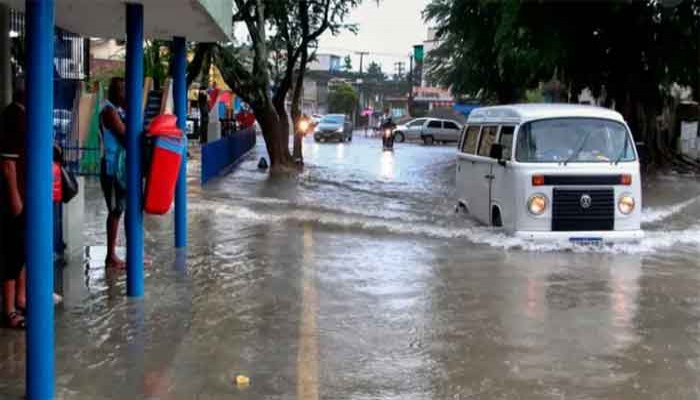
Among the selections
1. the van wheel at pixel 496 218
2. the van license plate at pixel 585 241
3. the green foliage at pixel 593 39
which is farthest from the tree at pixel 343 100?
the van license plate at pixel 585 241

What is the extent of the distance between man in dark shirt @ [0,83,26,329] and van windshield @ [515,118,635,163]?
6984mm

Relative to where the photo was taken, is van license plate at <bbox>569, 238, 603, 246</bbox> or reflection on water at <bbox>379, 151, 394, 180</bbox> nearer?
van license plate at <bbox>569, 238, 603, 246</bbox>

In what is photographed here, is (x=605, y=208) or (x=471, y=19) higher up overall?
(x=471, y=19)

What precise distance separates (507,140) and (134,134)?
603cm

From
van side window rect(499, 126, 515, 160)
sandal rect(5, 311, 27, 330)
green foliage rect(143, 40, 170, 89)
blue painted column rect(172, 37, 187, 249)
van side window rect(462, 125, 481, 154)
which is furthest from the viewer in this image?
green foliage rect(143, 40, 170, 89)

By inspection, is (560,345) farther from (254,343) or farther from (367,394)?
(254,343)

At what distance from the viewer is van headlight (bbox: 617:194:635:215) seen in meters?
11.3

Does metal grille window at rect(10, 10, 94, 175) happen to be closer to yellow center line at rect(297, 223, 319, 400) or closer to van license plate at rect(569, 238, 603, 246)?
yellow center line at rect(297, 223, 319, 400)

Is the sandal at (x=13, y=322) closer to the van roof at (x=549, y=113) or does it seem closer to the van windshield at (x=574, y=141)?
the van windshield at (x=574, y=141)

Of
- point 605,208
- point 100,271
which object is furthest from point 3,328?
point 605,208

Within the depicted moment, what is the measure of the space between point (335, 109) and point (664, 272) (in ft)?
300

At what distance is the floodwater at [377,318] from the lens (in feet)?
18.9

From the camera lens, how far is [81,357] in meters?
6.11

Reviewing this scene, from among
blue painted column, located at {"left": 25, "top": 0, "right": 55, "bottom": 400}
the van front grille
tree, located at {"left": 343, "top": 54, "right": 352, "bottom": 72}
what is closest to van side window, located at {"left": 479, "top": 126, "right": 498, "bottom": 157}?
the van front grille
